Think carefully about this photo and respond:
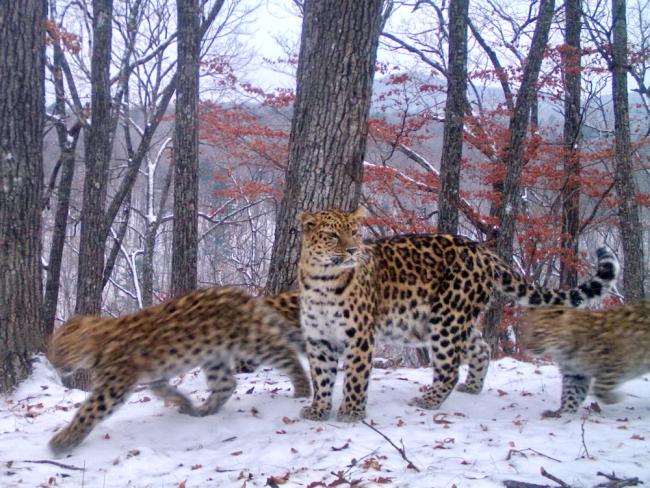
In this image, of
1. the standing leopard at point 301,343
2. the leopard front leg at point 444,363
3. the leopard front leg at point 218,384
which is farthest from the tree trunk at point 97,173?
the leopard front leg at point 444,363

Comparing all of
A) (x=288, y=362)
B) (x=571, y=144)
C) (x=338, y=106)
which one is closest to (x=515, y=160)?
(x=571, y=144)

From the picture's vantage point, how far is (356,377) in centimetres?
592

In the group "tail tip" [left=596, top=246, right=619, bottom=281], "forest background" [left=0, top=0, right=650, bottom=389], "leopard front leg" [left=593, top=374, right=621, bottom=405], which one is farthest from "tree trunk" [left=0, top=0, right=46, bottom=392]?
"tail tip" [left=596, top=246, right=619, bottom=281]

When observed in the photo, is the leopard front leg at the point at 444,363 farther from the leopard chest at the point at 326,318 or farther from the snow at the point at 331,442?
the leopard chest at the point at 326,318

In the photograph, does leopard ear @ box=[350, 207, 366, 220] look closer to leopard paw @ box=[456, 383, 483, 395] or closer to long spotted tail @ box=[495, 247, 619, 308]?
long spotted tail @ box=[495, 247, 619, 308]

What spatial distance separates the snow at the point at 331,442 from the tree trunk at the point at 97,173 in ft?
21.4

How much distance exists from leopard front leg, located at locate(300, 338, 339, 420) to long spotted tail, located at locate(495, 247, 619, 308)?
194cm

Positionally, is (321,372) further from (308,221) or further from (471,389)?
(471,389)

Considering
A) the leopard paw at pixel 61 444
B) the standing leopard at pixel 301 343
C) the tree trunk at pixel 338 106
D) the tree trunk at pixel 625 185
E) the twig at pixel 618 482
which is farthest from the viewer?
the tree trunk at pixel 625 185

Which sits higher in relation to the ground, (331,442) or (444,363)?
(444,363)

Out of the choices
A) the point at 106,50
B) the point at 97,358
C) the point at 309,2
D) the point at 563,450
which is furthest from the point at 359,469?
the point at 106,50

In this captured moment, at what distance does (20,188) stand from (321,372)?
4266 millimetres

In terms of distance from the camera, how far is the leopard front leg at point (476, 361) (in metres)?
7.00

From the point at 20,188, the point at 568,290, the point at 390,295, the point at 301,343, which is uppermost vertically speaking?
the point at 20,188
